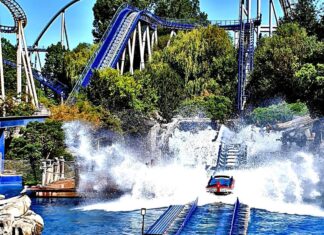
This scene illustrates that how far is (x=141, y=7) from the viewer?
188ft

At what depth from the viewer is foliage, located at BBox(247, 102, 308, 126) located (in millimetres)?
35531

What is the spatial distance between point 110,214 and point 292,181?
23.2ft

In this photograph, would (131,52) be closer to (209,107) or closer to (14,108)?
(209,107)

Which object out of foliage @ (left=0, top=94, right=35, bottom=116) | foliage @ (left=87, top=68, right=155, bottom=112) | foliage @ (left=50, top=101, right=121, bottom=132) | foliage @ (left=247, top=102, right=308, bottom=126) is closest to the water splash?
foliage @ (left=50, top=101, right=121, bottom=132)

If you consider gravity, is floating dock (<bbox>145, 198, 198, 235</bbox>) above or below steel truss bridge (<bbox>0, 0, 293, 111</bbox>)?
below

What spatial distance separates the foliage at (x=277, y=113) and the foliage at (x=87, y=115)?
7746mm

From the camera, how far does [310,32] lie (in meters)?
45.2

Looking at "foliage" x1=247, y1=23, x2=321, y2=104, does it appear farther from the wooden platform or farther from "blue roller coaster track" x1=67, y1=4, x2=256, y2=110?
the wooden platform

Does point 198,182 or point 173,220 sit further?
point 198,182

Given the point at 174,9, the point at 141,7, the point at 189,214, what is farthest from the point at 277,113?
the point at 174,9

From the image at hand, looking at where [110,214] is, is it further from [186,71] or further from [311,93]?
[186,71]

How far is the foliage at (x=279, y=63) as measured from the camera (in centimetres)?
3862

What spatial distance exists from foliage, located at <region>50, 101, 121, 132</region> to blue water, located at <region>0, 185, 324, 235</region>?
11343mm

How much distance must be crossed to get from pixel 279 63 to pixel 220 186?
1873 cm
